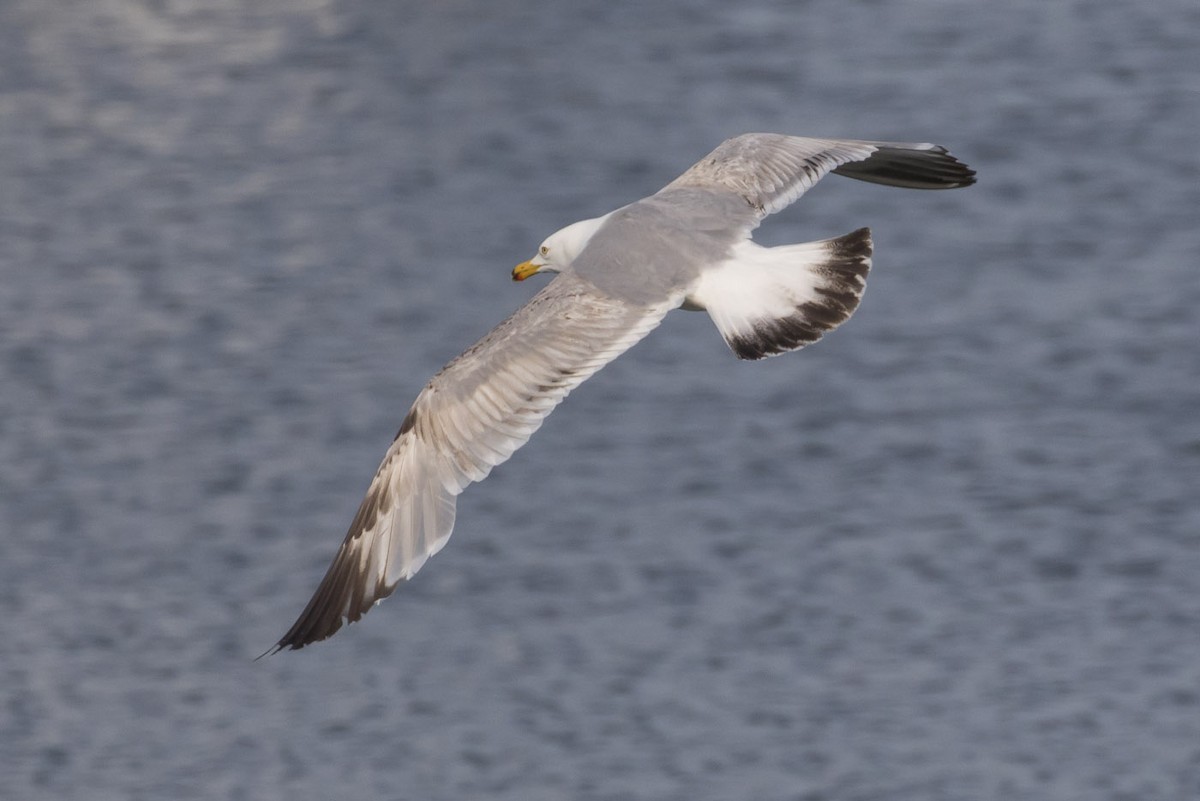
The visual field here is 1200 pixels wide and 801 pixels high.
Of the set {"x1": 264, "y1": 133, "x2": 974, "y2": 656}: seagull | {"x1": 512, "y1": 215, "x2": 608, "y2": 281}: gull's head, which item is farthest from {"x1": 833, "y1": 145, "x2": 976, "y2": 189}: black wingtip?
{"x1": 264, "y1": 133, "x2": 974, "y2": 656}: seagull

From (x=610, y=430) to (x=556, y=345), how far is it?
19.2 feet

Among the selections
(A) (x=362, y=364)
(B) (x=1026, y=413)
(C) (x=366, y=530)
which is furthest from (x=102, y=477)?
(C) (x=366, y=530)

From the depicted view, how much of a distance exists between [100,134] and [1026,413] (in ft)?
25.9

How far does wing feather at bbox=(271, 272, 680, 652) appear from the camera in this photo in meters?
7.76

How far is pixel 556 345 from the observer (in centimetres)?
779

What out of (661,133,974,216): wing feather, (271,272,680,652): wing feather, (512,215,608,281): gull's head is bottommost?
(271,272,680,652): wing feather

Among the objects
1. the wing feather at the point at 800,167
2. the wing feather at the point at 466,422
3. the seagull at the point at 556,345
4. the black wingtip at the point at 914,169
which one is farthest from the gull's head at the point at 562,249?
the black wingtip at the point at 914,169

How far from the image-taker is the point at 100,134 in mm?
17703

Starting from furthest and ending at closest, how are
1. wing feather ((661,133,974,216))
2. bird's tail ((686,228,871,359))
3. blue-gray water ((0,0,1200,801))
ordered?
1. blue-gray water ((0,0,1200,801))
2. wing feather ((661,133,974,216))
3. bird's tail ((686,228,871,359))

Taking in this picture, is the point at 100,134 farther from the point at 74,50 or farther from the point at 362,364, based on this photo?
the point at 362,364

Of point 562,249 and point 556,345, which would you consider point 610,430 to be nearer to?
point 562,249

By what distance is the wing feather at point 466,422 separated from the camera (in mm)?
7758

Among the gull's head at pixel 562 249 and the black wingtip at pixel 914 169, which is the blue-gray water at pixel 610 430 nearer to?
the gull's head at pixel 562 249

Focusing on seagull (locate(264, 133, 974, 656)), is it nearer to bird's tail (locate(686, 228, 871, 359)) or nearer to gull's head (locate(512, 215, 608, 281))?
bird's tail (locate(686, 228, 871, 359))
